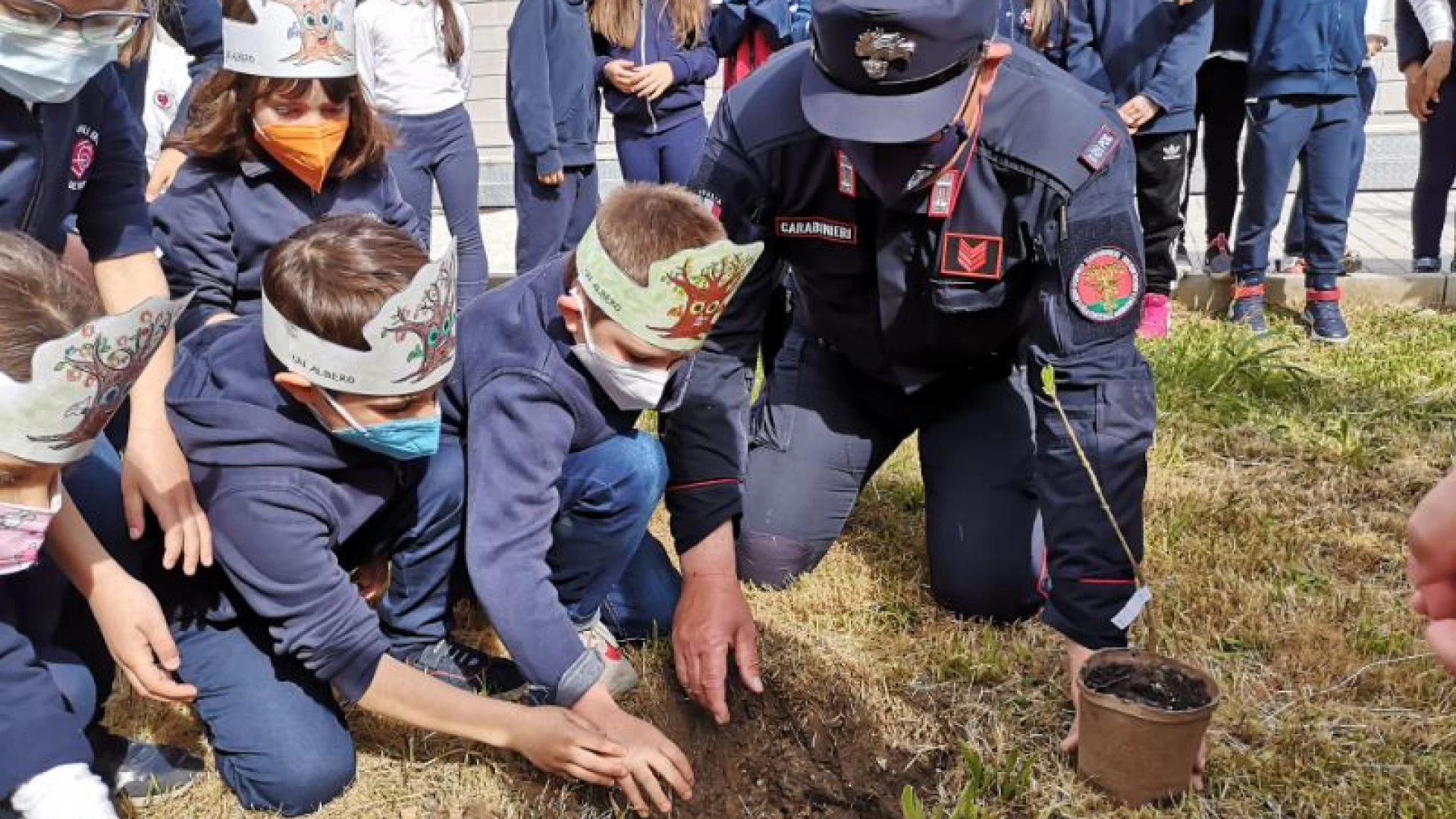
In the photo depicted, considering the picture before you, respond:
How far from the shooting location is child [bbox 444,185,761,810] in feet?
7.40

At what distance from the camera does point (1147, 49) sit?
5.15 m

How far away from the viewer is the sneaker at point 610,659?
276cm

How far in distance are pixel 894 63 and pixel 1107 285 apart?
56 cm

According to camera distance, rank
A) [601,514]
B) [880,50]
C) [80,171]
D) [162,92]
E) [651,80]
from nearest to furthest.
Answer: [880,50] < [80,171] < [601,514] < [162,92] < [651,80]

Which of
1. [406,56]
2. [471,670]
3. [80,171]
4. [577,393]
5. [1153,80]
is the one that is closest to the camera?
[577,393]

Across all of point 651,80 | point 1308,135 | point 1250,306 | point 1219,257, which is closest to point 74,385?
point 651,80

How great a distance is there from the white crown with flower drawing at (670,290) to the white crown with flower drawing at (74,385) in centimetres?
72

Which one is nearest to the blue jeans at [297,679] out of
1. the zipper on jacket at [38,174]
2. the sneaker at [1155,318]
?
the zipper on jacket at [38,174]

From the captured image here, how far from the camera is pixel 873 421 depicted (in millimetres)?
3361

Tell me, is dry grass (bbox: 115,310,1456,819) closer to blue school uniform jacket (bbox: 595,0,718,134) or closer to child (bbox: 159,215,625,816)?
child (bbox: 159,215,625,816)

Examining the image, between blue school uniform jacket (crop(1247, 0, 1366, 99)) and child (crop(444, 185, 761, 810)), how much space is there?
11.9 feet

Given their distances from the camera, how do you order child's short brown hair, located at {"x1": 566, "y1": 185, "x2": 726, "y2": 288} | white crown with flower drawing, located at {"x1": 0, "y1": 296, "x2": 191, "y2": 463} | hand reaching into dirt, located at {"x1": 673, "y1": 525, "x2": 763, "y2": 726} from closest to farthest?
white crown with flower drawing, located at {"x1": 0, "y1": 296, "x2": 191, "y2": 463}
child's short brown hair, located at {"x1": 566, "y1": 185, "x2": 726, "y2": 288}
hand reaching into dirt, located at {"x1": 673, "y1": 525, "x2": 763, "y2": 726}

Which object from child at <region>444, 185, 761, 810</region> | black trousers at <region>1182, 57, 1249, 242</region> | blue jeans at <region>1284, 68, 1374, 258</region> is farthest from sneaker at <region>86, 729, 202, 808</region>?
black trousers at <region>1182, 57, 1249, 242</region>

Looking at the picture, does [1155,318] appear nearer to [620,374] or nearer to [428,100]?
[428,100]
